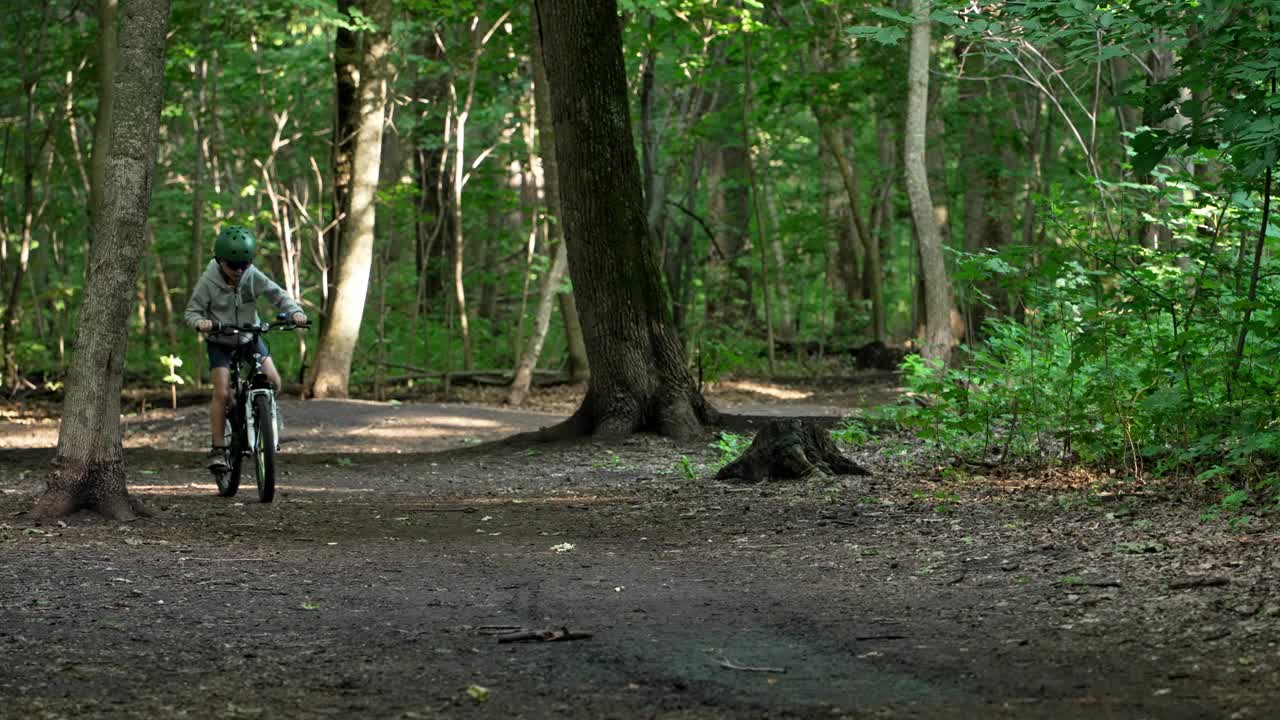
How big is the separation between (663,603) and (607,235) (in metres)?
7.64

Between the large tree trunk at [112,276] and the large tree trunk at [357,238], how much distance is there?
1145 cm

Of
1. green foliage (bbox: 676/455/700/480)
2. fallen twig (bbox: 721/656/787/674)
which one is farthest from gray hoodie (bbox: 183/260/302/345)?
fallen twig (bbox: 721/656/787/674)

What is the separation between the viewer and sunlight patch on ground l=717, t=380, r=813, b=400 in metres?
22.4

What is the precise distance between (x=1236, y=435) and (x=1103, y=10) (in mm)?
2319

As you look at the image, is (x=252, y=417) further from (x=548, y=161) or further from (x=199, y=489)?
(x=548, y=161)

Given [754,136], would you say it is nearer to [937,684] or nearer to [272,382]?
[272,382]

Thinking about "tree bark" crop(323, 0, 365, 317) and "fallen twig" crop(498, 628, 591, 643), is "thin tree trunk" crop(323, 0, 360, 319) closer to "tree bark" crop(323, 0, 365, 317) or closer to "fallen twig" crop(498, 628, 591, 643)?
"tree bark" crop(323, 0, 365, 317)

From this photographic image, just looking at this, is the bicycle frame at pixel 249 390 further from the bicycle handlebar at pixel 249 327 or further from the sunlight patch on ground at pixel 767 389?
the sunlight patch on ground at pixel 767 389

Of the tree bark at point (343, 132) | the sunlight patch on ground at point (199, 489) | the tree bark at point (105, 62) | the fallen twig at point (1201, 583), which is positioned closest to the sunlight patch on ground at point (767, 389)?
the tree bark at point (343, 132)

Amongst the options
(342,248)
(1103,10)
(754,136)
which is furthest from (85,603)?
(754,136)

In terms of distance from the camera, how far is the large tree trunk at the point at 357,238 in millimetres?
19453

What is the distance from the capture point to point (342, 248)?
1967 centimetres

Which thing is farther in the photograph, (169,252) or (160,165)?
(160,165)

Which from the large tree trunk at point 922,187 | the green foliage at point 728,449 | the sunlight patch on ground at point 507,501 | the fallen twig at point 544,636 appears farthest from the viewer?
the large tree trunk at point 922,187
